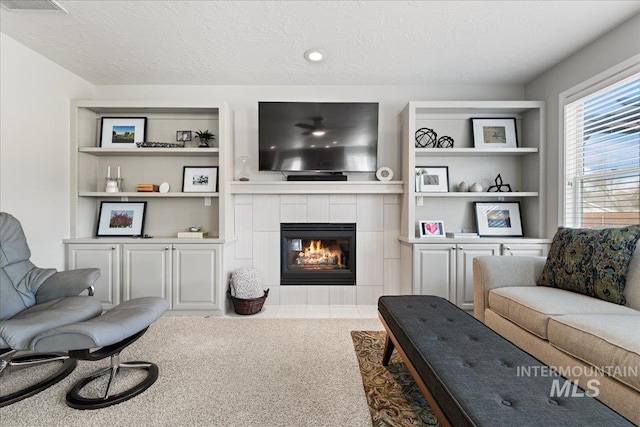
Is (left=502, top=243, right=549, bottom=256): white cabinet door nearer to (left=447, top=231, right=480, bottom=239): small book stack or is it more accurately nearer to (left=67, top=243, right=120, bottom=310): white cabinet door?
(left=447, top=231, right=480, bottom=239): small book stack

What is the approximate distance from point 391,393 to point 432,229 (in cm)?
197

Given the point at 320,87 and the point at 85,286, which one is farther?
the point at 320,87

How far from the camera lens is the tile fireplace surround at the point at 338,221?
139 inches

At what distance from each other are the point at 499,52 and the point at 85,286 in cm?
384

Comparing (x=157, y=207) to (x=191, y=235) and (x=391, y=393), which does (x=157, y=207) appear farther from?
(x=391, y=393)

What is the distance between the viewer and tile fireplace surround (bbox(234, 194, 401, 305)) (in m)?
3.53

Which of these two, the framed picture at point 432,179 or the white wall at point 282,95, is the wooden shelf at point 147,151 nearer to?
the white wall at point 282,95

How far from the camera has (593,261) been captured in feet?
6.63

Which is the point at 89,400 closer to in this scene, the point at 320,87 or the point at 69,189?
the point at 69,189

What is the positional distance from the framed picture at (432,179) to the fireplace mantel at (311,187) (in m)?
0.22

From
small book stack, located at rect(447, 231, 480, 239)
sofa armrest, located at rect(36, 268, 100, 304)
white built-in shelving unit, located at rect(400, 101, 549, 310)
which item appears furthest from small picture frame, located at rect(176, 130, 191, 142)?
small book stack, located at rect(447, 231, 480, 239)

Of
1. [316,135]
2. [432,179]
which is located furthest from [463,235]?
[316,135]

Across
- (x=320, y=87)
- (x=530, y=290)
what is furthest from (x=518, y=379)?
(x=320, y=87)

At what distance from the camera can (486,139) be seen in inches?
136
